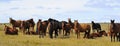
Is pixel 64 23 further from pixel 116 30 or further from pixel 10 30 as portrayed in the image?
pixel 116 30

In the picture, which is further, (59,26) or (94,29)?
(94,29)

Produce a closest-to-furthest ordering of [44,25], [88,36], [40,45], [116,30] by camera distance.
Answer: [40,45] → [116,30] → [88,36] → [44,25]

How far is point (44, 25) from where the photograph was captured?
38844 millimetres

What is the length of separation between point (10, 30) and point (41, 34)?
12.7 ft

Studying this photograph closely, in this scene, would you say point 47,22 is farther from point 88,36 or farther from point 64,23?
point 88,36

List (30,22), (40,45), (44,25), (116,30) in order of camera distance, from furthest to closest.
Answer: (30,22) → (44,25) → (116,30) → (40,45)

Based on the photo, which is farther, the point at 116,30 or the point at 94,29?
the point at 94,29

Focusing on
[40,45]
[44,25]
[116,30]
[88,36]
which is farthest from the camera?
[44,25]

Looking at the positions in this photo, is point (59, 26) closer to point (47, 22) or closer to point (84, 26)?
point (47, 22)

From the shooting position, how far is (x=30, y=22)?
45969 mm

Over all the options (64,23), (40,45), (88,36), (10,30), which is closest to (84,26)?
(88,36)

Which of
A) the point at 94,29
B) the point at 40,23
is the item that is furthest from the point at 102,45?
the point at 94,29

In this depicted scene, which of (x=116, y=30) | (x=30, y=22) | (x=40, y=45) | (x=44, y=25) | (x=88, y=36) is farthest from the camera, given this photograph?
(x=30, y=22)

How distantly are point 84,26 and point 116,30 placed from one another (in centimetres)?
526
